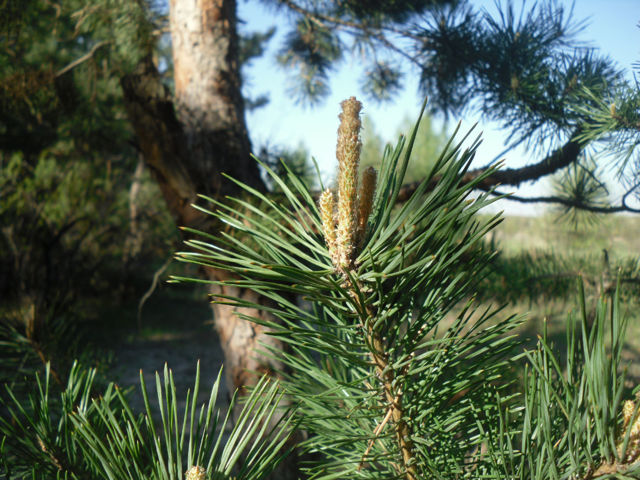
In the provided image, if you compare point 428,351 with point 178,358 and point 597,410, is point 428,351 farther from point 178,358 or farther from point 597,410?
point 178,358

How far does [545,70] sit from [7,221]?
319 cm

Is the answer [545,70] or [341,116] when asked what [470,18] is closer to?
[545,70]

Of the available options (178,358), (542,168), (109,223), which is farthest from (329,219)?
(109,223)

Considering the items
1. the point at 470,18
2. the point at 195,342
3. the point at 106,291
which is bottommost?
the point at 195,342

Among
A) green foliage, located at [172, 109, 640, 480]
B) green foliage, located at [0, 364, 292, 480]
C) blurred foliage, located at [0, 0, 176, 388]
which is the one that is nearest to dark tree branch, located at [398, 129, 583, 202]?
green foliage, located at [172, 109, 640, 480]

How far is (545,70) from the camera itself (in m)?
0.66

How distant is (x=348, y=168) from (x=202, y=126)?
0.80 metres

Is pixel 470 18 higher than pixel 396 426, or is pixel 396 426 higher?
pixel 470 18

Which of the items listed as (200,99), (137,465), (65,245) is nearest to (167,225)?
(65,245)

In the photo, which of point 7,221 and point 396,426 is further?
point 7,221

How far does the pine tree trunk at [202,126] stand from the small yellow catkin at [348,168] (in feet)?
1.57

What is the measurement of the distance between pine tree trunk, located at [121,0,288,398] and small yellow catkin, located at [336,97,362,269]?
1.57ft

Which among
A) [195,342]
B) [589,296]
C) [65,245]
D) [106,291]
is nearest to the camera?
[589,296]

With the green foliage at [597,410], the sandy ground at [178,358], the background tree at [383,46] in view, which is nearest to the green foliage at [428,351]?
the green foliage at [597,410]
